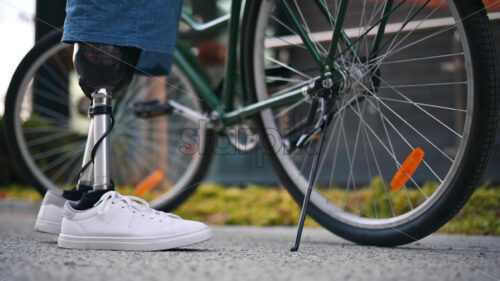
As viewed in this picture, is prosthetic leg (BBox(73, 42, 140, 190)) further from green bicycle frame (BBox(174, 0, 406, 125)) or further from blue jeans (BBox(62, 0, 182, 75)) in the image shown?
green bicycle frame (BBox(174, 0, 406, 125))

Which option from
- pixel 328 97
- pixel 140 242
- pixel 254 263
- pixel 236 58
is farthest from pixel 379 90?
pixel 140 242

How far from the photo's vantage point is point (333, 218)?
152cm

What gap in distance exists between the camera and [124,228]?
47.8 inches

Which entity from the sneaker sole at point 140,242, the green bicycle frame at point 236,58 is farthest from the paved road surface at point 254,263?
the green bicycle frame at point 236,58

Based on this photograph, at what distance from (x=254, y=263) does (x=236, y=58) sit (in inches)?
38.4

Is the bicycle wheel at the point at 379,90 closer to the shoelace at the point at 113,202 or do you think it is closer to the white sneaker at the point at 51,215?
the shoelace at the point at 113,202

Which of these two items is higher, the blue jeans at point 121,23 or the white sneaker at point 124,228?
the blue jeans at point 121,23

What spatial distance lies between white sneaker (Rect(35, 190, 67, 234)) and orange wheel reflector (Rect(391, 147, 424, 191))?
1.01 m

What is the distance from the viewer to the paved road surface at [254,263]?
Result: 0.90m

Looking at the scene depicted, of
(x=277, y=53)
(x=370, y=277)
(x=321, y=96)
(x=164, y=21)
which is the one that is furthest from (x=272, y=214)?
(x=370, y=277)

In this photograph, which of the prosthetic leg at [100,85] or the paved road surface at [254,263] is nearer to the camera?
the paved road surface at [254,263]

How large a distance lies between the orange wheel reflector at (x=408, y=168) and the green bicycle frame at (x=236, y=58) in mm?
322

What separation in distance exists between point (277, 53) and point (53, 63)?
43.0 inches

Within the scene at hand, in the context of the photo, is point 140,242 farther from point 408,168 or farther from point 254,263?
point 408,168
